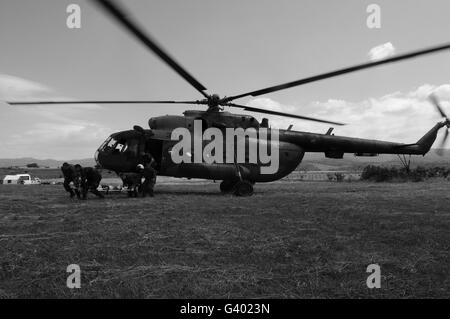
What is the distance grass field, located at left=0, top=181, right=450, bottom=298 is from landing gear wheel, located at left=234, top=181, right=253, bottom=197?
6491 millimetres

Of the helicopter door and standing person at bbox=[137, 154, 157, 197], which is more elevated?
the helicopter door

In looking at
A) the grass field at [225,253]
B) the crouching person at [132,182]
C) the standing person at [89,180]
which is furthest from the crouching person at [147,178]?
the grass field at [225,253]

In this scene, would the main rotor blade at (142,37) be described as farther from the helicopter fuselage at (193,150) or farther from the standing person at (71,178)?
the standing person at (71,178)

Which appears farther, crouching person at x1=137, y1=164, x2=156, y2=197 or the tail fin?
the tail fin

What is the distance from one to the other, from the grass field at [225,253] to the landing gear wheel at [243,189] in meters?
6.49

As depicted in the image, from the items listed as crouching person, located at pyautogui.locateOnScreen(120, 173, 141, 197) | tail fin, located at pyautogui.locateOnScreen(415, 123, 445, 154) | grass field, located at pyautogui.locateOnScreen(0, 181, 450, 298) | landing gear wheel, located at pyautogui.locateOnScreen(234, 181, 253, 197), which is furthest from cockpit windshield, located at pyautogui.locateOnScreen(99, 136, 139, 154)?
tail fin, located at pyautogui.locateOnScreen(415, 123, 445, 154)

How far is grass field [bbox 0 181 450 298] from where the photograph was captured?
4.48m

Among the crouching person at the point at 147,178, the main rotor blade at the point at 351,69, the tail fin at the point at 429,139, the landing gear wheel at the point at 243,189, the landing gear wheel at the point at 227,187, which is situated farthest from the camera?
the tail fin at the point at 429,139

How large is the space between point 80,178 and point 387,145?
1615 centimetres

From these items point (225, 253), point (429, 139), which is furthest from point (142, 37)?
point (429, 139)

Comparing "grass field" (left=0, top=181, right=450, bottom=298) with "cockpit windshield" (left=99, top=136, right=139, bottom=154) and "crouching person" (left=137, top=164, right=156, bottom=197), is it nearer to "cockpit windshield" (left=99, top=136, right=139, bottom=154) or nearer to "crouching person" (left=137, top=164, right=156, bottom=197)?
"crouching person" (left=137, top=164, right=156, bottom=197)

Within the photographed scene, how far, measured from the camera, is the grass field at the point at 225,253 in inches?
176

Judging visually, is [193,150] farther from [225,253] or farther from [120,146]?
[225,253]
